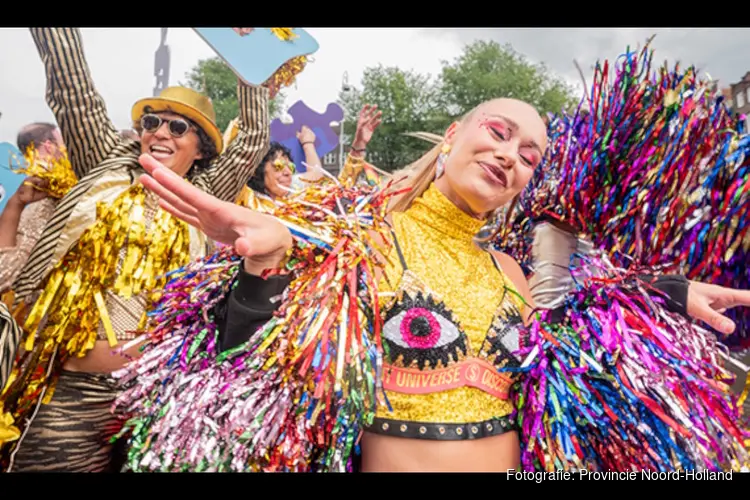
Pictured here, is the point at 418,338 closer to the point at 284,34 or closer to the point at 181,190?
the point at 181,190

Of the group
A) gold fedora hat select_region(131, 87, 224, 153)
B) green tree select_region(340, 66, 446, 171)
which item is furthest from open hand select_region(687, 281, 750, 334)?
green tree select_region(340, 66, 446, 171)

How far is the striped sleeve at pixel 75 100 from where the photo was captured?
1729 millimetres

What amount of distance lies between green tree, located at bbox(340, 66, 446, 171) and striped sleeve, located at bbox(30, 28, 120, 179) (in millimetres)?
12355

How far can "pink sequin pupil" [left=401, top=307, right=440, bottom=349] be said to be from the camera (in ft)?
3.75

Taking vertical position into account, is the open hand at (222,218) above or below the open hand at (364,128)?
below

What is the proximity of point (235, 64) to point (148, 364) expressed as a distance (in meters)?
1.33

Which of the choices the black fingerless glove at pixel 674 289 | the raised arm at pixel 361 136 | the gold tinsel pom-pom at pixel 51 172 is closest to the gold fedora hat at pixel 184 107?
the gold tinsel pom-pom at pixel 51 172

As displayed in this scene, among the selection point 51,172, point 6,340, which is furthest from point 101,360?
point 51,172

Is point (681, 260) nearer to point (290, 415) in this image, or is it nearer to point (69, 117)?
point (290, 415)

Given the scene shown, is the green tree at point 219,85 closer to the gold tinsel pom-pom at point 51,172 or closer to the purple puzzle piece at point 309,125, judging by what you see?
the purple puzzle piece at point 309,125

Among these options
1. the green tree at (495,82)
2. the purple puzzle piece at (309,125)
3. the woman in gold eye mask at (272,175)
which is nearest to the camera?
the woman in gold eye mask at (272,175)

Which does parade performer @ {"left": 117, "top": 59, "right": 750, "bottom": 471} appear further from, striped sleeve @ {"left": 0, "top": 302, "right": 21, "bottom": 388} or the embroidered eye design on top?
striped sleeve @ {"left": 0, "top": 302, "right": 21, "bottom": 388}

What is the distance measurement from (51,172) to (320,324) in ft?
5.33
